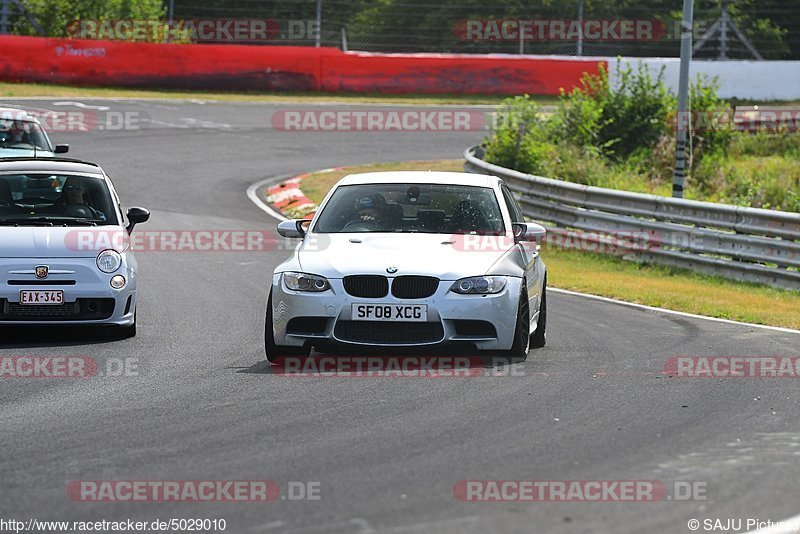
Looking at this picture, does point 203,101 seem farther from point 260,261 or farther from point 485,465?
point 485,465

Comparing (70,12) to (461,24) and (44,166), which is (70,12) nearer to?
(461,24)

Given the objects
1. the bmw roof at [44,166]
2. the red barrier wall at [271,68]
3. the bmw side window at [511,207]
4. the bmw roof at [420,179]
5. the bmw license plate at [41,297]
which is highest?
the red barrier wall at [271,68]

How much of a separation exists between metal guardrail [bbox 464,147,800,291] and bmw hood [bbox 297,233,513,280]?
24.7 ft

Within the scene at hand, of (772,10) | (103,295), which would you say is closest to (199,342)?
(103,295)

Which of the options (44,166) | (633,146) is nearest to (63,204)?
(44,166)

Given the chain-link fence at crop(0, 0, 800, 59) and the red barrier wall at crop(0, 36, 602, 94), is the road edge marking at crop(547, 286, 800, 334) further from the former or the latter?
the chain-link fence at crop(0, 0, 800, 59)

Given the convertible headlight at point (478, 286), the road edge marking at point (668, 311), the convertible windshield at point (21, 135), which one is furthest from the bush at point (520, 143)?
the convertible headlight at point (478, 286)

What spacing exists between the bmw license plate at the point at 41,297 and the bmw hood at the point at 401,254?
88.8 inches

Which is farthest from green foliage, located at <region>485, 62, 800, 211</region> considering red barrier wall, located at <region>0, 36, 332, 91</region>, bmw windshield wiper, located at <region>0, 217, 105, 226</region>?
bmw windshield wiper, located at <region>0, 217, 105, 226</region>

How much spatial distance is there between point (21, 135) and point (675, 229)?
29.1 ft

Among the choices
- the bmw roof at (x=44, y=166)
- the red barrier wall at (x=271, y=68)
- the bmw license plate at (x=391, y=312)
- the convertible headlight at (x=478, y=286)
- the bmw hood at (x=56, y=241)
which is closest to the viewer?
the bmw license plate at (x=391, y=312)

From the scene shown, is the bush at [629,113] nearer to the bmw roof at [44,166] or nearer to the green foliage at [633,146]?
the green foliage at [633,146]

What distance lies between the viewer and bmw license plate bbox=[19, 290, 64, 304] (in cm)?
1141

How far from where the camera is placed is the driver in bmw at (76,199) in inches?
494
